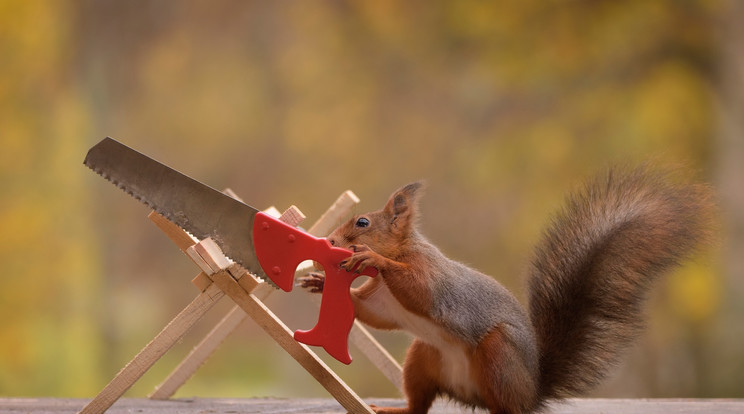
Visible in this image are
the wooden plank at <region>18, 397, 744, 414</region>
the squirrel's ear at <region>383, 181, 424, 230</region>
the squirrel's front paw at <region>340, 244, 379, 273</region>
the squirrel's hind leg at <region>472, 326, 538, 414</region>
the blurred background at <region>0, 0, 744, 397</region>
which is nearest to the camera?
the squirrel's front paw at <region>340, 244, 379, 273</region>

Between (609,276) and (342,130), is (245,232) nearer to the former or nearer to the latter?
(609,276)

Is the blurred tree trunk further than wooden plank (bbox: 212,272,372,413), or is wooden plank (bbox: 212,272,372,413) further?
the blurred tree trunk

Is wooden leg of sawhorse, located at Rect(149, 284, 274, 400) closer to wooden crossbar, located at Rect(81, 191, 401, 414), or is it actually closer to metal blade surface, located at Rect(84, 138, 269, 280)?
wooden crossbar, located at Rect(81, 191, 401, 414)

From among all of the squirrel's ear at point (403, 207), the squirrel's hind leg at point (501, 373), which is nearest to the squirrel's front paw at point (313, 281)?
the squirrel's ear at point (403, 207)

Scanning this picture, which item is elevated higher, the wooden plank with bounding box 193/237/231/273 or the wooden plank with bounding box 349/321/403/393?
the wooden plank with bounding box 193/237/231/273

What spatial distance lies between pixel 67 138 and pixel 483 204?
2347 mm

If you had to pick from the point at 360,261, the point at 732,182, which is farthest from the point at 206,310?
the point at 732,182

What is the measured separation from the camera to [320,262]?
1618mm

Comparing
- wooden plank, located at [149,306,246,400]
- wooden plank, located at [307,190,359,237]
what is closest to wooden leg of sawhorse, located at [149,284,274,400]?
wooden plank, located at [149,306,246,400]

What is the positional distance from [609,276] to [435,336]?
467 mm

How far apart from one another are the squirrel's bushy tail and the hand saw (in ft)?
1.73

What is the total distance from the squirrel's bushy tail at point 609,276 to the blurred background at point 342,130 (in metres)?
2.41

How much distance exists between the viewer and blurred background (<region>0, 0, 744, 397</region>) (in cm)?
435

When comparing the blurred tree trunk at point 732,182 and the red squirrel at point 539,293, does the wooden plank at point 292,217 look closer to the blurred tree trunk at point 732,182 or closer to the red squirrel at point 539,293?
the red squirrel at point 539,293
